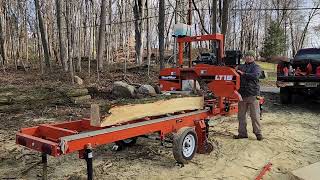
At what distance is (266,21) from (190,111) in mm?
53987

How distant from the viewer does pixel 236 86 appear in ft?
24.2

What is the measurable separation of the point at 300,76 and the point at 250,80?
447 centimetres

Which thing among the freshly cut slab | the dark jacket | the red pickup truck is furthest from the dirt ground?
the red pickup truck

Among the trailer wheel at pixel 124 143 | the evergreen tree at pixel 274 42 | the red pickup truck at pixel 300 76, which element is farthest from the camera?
the evergreen tree at pixel 274 42

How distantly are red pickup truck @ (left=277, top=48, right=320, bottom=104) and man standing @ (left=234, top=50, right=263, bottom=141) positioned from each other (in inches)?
167

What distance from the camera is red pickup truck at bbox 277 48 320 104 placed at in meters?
11.7

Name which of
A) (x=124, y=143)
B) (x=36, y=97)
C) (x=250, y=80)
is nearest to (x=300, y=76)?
(x=250, y=80)

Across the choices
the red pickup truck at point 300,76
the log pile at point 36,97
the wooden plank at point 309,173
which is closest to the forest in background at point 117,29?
the log pile at point 36,97

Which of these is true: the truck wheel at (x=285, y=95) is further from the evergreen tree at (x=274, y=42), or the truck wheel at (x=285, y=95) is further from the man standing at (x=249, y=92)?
the evergreen tree at (x=274, y=42)

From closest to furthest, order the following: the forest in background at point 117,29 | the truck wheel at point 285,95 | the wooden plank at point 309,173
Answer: the wooden plank at point 309,173 < the truck wheel at point 285,95 < the forest in background at point 117,29

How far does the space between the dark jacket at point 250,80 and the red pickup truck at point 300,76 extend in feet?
14.1

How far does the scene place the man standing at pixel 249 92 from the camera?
26.4ft

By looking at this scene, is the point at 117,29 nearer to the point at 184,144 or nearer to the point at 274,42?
the point at 274,42

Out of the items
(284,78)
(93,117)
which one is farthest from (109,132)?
(284,78)
